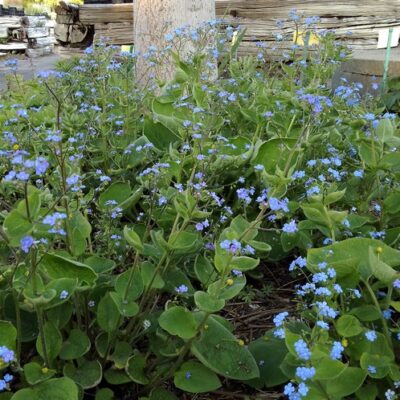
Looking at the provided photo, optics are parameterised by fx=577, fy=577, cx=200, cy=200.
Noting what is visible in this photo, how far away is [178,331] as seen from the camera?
4.27ft

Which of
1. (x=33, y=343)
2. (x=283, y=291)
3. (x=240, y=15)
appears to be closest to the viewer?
(x=33, y=343)

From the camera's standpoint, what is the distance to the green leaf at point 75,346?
54.7 inches

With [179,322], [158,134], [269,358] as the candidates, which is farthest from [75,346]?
[158,134]

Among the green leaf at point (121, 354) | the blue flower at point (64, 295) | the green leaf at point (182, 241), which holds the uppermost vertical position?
the green leaf at point (182, 241)

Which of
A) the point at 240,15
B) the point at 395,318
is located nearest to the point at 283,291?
the point at 395,318

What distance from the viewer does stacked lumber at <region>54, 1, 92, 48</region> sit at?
6363 mm

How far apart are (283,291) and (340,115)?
0.87 m

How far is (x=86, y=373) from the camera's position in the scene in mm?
1407

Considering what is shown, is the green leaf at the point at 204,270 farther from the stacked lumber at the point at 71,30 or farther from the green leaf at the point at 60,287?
the stacked lumber at the point at 71,30

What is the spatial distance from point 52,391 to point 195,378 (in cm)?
34

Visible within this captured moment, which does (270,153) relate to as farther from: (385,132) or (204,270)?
(204,270)

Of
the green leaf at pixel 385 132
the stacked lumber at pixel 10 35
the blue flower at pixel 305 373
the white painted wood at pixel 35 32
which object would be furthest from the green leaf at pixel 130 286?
the white painted wood at pixel 35 32

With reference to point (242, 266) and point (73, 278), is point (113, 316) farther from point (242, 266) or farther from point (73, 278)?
point (242, 266)

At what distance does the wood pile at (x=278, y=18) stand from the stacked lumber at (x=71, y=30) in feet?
0.07
